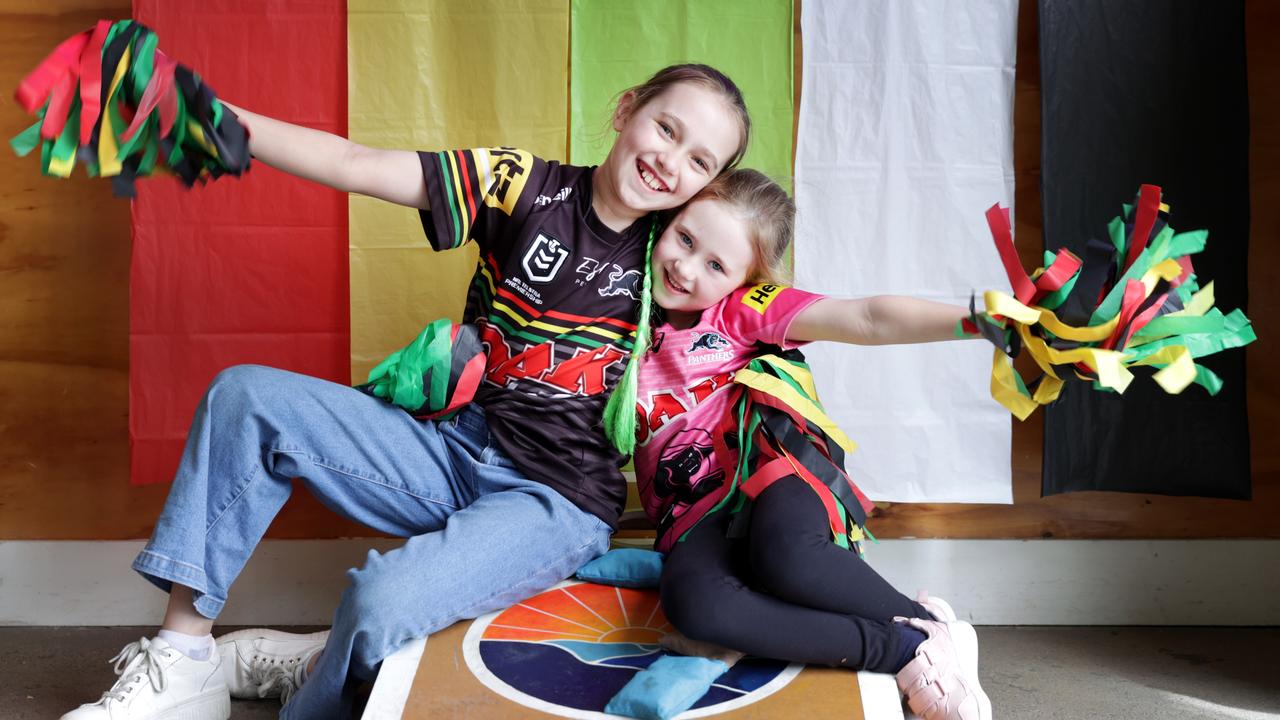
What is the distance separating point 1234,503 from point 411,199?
5.48 ft

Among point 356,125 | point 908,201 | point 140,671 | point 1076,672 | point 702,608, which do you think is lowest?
point 1076,672

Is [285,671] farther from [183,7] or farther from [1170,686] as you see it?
[1170,686]

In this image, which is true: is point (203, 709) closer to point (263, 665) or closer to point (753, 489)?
point (263, 665)

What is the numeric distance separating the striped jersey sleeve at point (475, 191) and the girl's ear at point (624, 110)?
0.13 metres

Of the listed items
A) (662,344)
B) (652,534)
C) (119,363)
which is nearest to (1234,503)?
(652,534)

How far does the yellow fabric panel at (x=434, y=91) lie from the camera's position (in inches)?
74.8

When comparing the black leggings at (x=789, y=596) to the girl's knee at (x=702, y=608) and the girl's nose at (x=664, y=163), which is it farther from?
the girl's nose at (x=664, y=163)

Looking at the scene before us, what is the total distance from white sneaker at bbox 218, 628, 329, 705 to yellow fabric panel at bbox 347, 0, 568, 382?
1.60 ft

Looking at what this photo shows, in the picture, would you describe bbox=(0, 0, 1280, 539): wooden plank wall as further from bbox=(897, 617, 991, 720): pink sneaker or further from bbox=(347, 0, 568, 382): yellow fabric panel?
bbox=(897, 617, 991, 720): pink sneaker

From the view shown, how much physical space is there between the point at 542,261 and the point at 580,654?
1.78ft

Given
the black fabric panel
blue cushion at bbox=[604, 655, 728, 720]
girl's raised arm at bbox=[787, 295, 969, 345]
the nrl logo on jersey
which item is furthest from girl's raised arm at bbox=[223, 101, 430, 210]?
the black fabric panel

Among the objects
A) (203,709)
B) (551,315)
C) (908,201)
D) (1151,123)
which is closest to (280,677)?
(203,709)

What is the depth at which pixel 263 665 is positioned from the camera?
1.70m

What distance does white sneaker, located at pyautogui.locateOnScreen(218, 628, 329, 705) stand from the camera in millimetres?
1692
